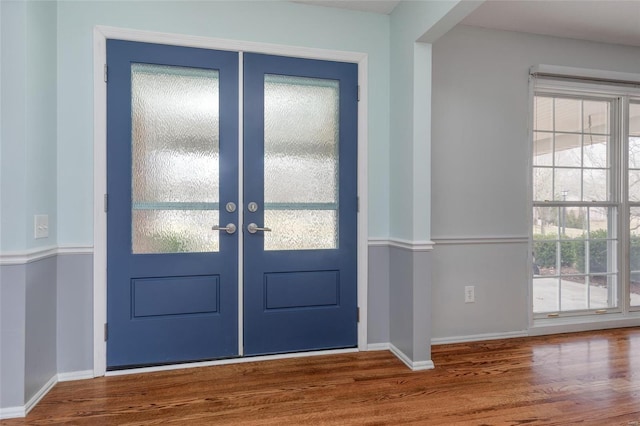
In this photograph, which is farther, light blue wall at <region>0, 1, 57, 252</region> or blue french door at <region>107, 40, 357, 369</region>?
blue french door at <region>107, 40, 357, 369</region>

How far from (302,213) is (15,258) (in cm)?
161

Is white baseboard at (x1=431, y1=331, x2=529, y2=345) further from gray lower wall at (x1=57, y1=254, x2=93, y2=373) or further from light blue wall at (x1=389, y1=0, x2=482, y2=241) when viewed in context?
gray lower wall at (x1=57, y1=254, x2=93, y2=373)

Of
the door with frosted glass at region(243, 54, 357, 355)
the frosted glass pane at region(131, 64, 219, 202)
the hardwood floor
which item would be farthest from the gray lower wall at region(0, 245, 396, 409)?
the frosted glass pane at region(131, 64, 219, 202)

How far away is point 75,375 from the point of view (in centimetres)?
230

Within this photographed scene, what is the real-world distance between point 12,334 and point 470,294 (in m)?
2.93

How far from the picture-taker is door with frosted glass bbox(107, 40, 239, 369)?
2379 millimetres

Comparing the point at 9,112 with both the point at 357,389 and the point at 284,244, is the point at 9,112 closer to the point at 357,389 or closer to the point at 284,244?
the point at 284,244

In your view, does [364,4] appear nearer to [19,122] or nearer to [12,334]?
[19,122]

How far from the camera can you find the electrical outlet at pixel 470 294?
302cm

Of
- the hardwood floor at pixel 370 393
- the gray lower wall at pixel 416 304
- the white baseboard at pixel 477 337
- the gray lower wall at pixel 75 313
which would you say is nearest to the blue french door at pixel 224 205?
the gray lower wall at pixel 75 313

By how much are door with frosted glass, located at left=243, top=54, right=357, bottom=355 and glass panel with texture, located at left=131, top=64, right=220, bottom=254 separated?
240 millimetres

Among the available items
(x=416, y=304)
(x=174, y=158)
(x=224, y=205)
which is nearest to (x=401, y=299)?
(x=416, y=304)

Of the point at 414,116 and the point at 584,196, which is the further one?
the point at 584,196

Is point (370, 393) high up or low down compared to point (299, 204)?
down
